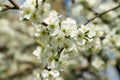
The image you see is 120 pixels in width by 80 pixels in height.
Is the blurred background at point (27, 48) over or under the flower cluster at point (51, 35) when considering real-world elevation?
over

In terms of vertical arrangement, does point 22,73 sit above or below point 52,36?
above

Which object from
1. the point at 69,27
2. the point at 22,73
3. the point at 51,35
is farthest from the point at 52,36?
the point at 22,73

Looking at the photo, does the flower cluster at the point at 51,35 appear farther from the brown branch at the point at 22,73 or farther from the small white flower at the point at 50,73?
the brown branch at the point at 22,73

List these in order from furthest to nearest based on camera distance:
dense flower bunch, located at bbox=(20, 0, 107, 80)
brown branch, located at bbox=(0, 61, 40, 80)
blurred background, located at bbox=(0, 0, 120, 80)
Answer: brown branch, located at bbox=(0, 61, 40, 80), blurred background, located at bbox=(0, 0, 120, 80), dense flower bunch, located at bbox=(20, 0, 107, 80)

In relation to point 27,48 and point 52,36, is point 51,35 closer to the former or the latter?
point 52,36

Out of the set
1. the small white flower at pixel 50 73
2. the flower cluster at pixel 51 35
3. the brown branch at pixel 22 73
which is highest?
the brown branch at pixel 22 73

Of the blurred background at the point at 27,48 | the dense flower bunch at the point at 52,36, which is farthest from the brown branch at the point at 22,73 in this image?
the dense flower bunch at the point at 52,36

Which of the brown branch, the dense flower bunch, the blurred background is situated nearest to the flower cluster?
the dense flower bunch

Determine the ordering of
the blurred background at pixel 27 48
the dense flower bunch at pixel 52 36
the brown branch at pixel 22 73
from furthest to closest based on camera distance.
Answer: the brown branch at pixel 22 73 < the blurred background at pixel 27 48 < the dense flower bunch at pixel 52 36

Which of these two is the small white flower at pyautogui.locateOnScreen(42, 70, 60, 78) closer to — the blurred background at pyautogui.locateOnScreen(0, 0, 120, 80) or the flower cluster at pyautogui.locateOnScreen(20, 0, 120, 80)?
the flower cluster at pyautogui.locateOnScreen(20, 0, 120, 80)
